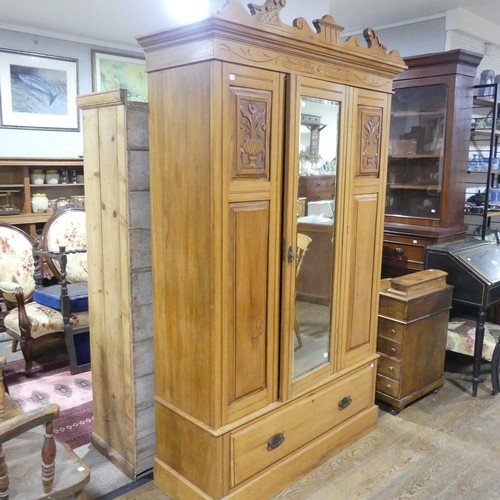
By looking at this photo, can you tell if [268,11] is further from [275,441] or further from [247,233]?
[275,441]

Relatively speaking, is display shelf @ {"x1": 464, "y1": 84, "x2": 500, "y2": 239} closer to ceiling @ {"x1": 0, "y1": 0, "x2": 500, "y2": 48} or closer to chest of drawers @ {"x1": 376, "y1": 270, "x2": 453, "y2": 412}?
ceiling @ {"x1": 0, "y1": 0, "x2": 500, "y2": 48}

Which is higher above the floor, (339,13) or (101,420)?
(339,13)

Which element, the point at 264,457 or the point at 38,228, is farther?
the point at 38,228

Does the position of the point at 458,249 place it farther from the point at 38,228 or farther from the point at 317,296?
the point at 38,228

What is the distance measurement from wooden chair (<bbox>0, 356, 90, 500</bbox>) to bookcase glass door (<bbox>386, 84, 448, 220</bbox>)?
2.86 m

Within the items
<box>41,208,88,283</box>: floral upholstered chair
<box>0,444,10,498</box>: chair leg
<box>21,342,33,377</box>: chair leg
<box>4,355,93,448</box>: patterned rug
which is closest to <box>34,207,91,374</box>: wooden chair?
<box>41,208,88,283</box>: floral upholstered chair

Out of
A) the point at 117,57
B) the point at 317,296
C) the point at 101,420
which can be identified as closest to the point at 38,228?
the point at 117,57

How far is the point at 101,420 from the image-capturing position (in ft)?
A: 8.03

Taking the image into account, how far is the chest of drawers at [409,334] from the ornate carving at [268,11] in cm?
163

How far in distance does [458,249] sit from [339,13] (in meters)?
2.36

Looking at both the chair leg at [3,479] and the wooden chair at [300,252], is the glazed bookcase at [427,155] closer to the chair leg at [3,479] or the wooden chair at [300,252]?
the wooden chair at [300,252]

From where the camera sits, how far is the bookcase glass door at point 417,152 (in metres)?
3.54

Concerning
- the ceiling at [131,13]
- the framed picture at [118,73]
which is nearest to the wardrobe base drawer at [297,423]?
the ceiling at [131,13]

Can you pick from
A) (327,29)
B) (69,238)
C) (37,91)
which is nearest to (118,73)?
(37,91)
